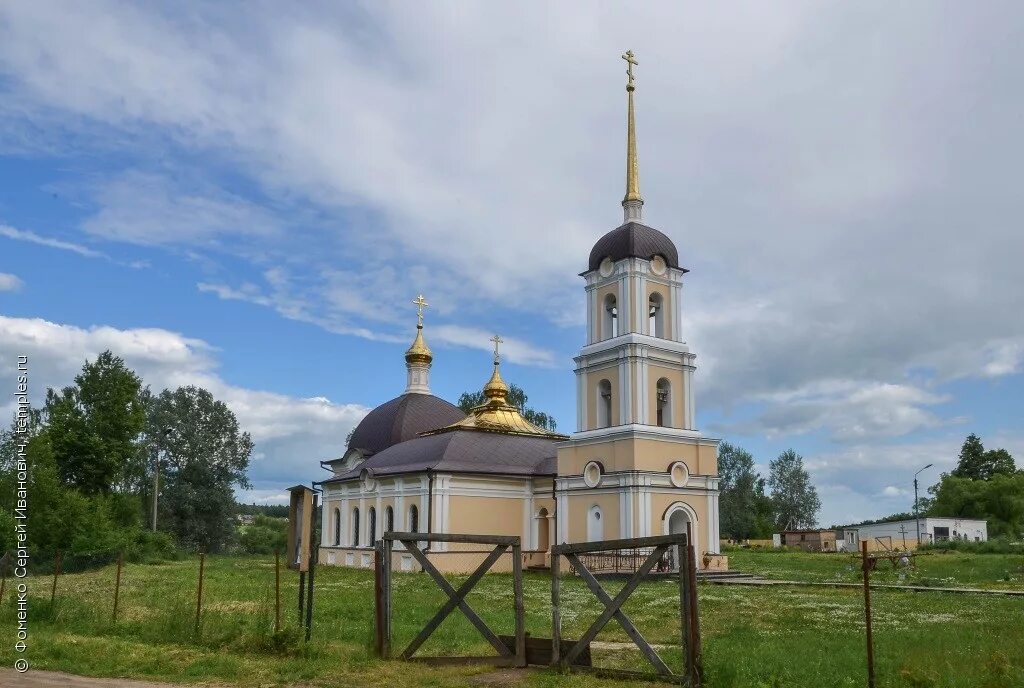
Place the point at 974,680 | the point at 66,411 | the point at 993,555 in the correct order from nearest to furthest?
the point at 974,680
the point at 66,411
the point at 993,555

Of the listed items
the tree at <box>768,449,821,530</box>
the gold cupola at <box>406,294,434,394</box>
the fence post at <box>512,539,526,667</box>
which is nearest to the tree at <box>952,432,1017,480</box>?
the tree at <box>768,449,821,530</box>

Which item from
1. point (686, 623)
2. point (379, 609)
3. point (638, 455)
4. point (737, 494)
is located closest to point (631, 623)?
point (686, 623)

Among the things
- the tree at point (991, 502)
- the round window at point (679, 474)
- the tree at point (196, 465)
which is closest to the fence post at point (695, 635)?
the round window at point (679, 474)

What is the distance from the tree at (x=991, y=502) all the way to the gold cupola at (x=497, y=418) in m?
40.7

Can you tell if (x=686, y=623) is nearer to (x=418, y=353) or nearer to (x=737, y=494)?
(x=418, y=353)

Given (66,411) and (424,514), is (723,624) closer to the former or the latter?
(424,514)

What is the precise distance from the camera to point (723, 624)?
54.1 ft

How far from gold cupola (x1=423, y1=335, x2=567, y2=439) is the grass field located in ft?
63.0

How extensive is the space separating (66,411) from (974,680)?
1517 inches

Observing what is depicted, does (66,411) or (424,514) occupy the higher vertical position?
(66,411)

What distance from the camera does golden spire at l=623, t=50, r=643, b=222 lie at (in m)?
36.2

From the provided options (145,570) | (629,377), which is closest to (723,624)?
(629,377)

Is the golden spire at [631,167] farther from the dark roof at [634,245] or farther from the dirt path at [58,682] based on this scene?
the dirt path at [58,682]

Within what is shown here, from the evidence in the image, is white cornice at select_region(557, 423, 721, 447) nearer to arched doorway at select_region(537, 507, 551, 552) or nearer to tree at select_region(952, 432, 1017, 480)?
arched doorway at select_region(537, 507, 551, 552)
